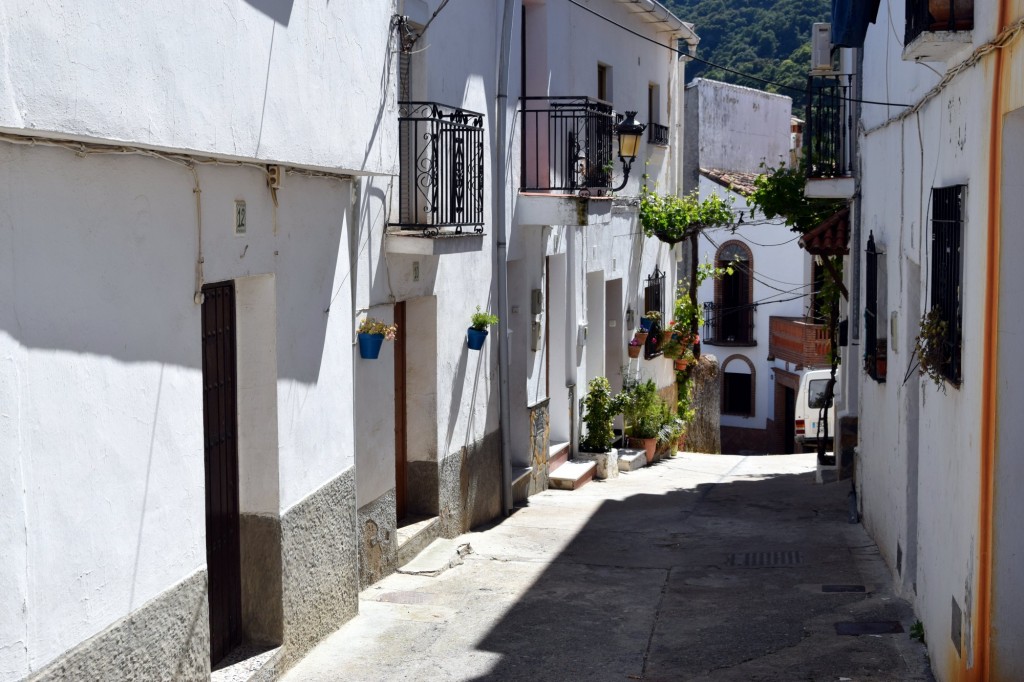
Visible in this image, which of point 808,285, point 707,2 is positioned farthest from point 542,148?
point 707,2

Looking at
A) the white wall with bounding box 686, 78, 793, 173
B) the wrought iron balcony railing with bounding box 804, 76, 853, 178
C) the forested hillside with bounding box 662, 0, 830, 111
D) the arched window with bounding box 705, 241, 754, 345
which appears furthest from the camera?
the forested hillside with bounding box 662, 0, 830, 111

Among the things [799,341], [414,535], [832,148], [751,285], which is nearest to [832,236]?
[832,148]

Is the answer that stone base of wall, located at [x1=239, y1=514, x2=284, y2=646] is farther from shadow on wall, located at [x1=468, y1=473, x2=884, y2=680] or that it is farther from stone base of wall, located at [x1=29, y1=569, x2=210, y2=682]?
shadow on wall, located at [x1=468, y1=473, x2=884, y2=680]

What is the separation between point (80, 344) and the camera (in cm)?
498

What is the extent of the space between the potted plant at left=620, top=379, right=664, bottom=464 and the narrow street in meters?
4.05

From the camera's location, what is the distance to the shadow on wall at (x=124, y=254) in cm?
457

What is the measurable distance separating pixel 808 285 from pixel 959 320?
26.7 meters


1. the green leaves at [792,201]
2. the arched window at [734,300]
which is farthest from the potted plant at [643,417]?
the arched window at [734,300]

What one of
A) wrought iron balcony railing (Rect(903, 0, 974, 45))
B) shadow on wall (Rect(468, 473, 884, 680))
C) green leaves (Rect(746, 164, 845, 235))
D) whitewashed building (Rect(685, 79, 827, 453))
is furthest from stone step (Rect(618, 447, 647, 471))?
whitewashed building (Rect(685, 79, 827, 453))

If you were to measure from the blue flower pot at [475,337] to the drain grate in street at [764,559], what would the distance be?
3.15m

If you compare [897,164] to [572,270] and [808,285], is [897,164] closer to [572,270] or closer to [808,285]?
[572,270]

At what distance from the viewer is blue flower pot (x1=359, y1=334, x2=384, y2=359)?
9.38 metres

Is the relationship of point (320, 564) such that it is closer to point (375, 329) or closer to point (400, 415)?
point (375, 329)

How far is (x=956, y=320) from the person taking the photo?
6.55 meters
